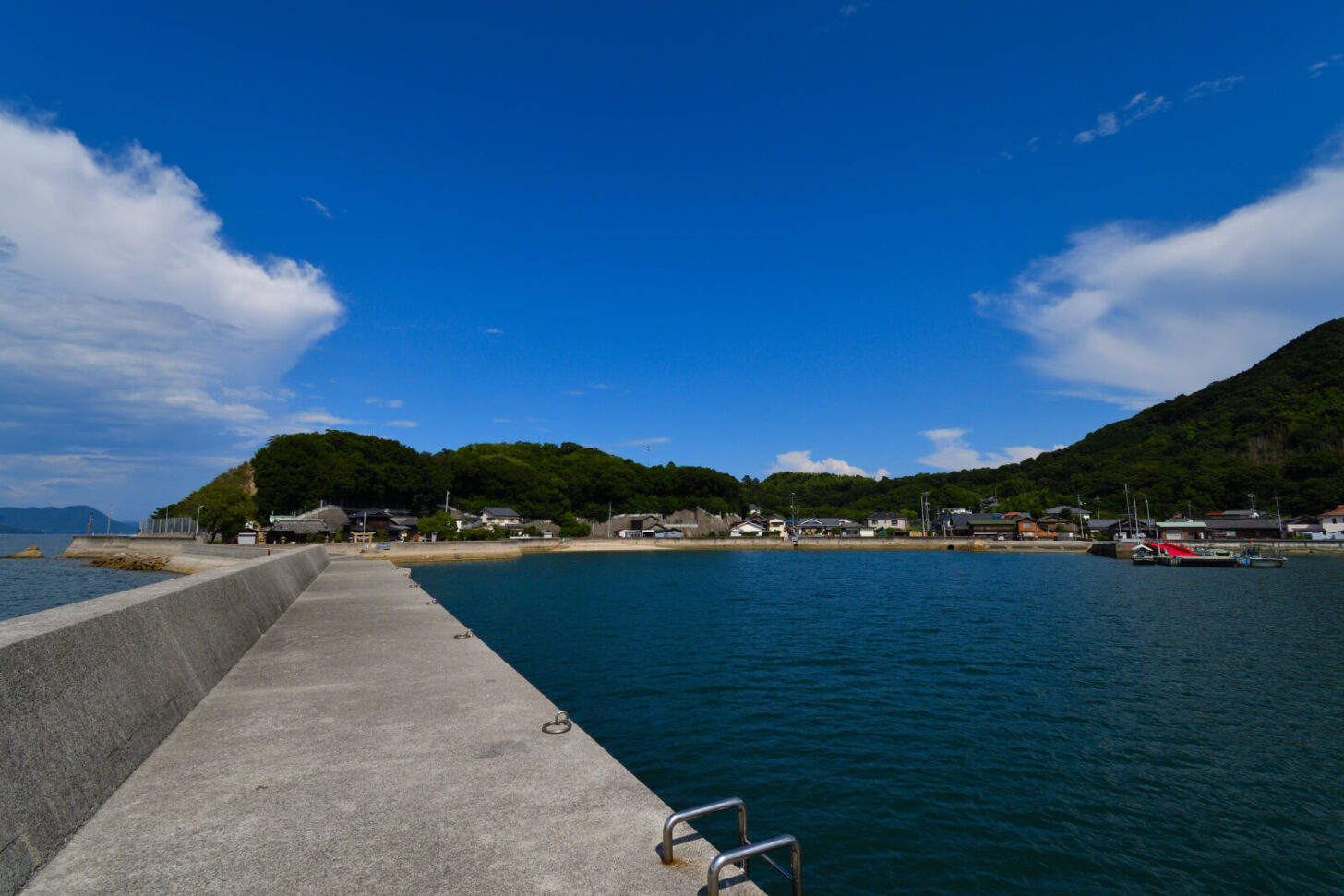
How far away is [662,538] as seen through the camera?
336 ft

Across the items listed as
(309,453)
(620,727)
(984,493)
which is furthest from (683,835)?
(984,493)

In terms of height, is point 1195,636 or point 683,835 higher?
point 683,835

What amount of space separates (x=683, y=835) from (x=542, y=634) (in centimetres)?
1729

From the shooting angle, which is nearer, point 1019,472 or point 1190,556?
point 1190,556

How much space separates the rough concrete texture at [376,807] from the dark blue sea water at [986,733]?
10.6 feet

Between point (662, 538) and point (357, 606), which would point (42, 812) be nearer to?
point (357, 606)

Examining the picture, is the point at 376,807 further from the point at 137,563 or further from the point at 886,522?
the point at 886,522

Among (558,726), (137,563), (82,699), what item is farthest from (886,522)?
(82,699)

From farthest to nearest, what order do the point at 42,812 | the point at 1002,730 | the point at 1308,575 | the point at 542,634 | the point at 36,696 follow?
the point at 1308,575
the point at 542,634
the point at 1002,730
the point at 36,696
the point at 42,812

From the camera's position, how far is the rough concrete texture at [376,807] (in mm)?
3115

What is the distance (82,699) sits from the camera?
4023 mm

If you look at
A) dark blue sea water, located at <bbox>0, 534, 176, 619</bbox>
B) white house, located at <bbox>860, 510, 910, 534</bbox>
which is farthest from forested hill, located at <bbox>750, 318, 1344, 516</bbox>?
dark blue sea water, located at <bbox>0, 534, 176, 619</bbox>

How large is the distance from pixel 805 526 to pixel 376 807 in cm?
11817

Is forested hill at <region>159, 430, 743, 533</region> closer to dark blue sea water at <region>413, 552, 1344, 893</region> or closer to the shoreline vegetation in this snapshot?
the shoreline vegetation
